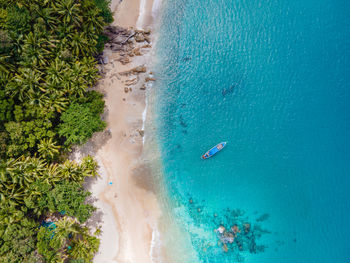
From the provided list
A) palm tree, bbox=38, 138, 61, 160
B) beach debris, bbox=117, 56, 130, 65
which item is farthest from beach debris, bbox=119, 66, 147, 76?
palm tree, bbox=38, 138, 61, 160

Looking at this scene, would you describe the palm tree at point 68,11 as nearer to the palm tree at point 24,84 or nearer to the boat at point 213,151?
the palm tree at point 24,84

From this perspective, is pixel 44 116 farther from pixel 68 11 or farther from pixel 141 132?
pixel 68 11

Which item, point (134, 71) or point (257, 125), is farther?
point (257, 125)

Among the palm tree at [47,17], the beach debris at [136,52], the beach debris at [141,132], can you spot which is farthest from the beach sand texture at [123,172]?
the palm tree at [47,17]

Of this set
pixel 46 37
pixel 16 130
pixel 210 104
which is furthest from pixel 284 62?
pixel 16 130

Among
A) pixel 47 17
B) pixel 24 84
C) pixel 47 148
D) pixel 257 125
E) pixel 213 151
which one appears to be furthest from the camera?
pixel 257 125

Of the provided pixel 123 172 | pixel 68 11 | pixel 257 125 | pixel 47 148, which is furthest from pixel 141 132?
pixel 257 125

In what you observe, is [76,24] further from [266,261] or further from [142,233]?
[266,261]
